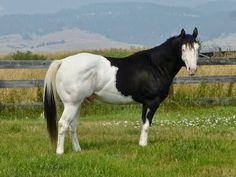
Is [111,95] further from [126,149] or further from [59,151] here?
[59,151]

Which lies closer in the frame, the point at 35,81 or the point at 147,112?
the point at 147,112

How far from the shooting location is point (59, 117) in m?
9.95

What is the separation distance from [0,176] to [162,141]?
12.7 ft

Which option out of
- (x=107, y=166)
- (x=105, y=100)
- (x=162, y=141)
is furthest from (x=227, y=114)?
(x=107, y=166)

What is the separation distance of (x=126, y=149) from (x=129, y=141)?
3.65 ft

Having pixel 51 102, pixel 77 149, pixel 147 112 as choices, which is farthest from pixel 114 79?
pixel 77 149

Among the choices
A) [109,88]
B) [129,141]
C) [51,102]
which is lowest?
[129,141]

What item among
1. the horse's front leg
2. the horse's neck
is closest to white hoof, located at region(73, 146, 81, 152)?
the horse's front leg

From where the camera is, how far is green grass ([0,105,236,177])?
302 inches

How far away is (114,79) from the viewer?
9523mm

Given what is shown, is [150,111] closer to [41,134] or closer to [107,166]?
[107,166]

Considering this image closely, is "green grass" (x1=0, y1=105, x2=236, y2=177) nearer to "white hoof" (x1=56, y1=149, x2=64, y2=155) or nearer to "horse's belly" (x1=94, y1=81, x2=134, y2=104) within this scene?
"white hoof" (x1=56, y1=149, x2=64, y2=155)

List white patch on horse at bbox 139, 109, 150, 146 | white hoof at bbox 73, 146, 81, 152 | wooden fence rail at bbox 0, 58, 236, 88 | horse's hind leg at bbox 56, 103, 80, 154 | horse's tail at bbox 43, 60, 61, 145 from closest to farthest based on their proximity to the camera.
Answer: horse's hind leg at bbox 56, 103, 80, 154 < horse's tail at bbox 43, 60, 61, 145 < white hoof at bbox 73, 146, 81, 152 < white patch on horse at bbox 139, 109, 150, 146 < wooden fence rail at bbox 0, 58, 236, 88

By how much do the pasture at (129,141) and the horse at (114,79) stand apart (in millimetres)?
476
